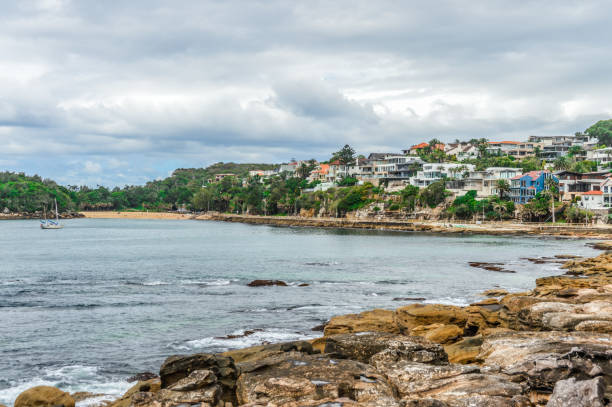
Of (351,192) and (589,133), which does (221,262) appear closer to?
(351,192)

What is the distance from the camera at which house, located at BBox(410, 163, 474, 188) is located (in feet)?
464

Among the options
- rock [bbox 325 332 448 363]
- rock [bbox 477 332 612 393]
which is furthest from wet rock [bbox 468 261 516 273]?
rock [bbox 325 332 448 363]

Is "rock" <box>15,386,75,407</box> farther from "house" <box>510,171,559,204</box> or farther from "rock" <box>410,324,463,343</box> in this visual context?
"house" <box>510,171,559,204</box>

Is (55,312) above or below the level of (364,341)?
below

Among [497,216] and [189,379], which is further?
[497,216]

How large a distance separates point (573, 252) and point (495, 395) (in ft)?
217

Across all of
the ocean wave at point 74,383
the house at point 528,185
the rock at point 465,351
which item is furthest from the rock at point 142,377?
the house at point 528,185

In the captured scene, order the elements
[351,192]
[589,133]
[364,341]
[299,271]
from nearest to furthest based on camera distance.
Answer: [364,341] → [299,271] → [351,192] → [589,133]

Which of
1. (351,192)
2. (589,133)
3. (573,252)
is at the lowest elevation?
(573,252)

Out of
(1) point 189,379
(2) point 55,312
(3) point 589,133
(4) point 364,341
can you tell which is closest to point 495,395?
(4) point 364,341

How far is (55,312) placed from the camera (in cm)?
3089

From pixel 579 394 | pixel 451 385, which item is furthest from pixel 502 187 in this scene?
pixel 579 394

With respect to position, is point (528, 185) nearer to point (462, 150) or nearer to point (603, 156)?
point (603, 156)

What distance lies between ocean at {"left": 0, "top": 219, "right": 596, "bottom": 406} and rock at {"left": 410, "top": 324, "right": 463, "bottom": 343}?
6780 millimetres
